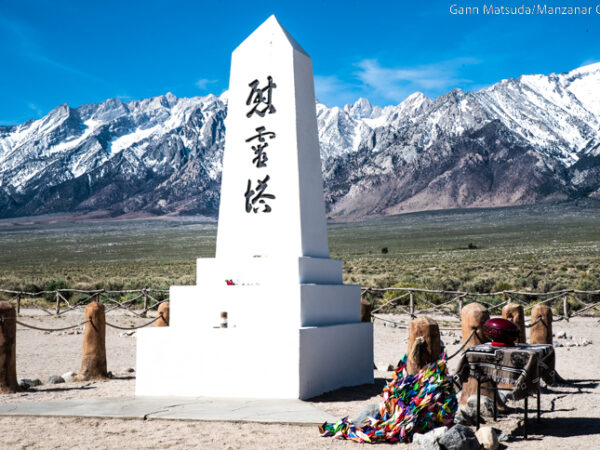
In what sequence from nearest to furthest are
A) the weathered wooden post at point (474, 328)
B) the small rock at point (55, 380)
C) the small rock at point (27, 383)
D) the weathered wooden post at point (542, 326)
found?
the weathered wooden post at point (474, 328) < the small rock at point (27, 383) < the weathered wooden post at point (542, 326) < the small rock at point (55, 380)

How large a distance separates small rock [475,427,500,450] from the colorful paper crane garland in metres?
0.34

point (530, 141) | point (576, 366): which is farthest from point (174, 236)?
point (530, 141)

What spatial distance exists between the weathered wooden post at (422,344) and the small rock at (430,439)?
116 cm

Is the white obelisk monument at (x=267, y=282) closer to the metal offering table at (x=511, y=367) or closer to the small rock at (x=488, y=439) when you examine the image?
the metal offering table at (x=511, y=367)

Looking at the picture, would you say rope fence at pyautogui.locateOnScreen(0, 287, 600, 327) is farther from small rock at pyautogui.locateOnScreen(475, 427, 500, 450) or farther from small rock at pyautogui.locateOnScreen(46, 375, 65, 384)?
small rock at pyautogui.locateOnScreen(475, 427, 500, 450)

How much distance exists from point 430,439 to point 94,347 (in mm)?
6106

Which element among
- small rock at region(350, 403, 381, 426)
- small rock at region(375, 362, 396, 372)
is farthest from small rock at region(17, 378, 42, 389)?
small rock at region(375, 362, 396, 372)

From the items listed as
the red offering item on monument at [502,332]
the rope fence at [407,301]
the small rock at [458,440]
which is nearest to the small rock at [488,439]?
the small rock at [458,440]

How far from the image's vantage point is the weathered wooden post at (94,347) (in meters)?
9.85

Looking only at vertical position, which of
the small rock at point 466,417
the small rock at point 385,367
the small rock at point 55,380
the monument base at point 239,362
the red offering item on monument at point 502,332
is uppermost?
the red offering item on monument at point 502,332

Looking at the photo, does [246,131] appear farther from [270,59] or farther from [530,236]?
[530,236]

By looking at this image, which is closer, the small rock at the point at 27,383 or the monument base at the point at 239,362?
the monument base at the point at 239,362

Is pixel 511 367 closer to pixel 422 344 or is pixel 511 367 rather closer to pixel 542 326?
pixel 422 344

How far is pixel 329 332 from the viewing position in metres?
8.27
